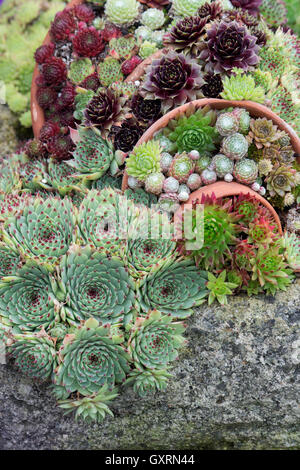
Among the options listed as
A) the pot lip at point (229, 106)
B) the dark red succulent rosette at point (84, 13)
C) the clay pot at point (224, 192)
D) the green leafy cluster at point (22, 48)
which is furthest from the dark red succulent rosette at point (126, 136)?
the green leafy cluster at point (22, 48)

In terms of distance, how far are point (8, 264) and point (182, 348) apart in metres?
0.85

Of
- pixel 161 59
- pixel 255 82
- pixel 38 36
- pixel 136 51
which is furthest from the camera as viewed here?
pixel 38 36

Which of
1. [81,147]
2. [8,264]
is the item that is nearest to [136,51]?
[81,147]

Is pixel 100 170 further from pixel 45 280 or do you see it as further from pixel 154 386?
pixel 154 386

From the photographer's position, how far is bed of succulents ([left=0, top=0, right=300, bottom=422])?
6.18 ft

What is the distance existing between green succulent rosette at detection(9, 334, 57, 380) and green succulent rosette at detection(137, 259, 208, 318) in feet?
1.39

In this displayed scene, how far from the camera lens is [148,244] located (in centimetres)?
203

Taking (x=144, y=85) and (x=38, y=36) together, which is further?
(x=38, y=36)

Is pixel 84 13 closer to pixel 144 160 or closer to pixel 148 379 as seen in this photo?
pixel 144 160

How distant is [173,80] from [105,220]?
0.75 m

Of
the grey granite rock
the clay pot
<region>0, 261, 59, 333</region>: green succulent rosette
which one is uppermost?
the clay pot

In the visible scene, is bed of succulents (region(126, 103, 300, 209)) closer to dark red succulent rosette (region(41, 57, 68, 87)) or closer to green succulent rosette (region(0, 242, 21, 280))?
green succulent rosette (region(0, 242, 21, 280))

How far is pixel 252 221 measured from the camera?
207cm

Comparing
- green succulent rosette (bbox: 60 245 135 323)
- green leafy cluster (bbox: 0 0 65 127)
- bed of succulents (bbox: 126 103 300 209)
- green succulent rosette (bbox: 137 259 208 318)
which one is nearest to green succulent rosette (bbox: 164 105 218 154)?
bed of succulents (bbox: 126 103 300 209)
